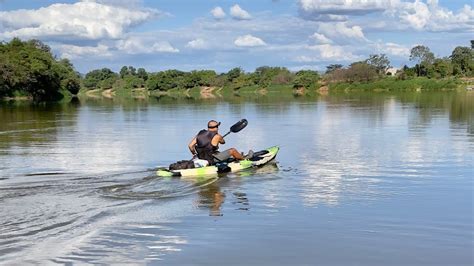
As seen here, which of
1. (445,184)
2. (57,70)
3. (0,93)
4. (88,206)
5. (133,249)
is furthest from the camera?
(57,70)

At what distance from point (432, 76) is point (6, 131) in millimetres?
109021

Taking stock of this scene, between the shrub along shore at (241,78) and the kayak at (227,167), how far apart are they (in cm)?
7598

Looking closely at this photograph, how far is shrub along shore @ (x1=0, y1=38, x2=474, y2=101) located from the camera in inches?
3844

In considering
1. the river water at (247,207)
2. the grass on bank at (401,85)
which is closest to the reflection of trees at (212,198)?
the river water at (247,207)

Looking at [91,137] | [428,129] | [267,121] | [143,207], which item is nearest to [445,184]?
[143,207]

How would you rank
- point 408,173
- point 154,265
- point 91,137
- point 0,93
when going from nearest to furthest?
point 154,265 → point 408,173 → point 91,137 → point 0,93

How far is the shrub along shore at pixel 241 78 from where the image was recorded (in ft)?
320

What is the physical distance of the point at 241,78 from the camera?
165 metres

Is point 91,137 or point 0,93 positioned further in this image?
point 0,93

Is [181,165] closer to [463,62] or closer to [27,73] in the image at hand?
[27,73]

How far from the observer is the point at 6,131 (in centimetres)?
3153

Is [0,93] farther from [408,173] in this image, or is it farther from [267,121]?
[408,173]

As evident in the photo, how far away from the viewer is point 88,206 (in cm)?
1173

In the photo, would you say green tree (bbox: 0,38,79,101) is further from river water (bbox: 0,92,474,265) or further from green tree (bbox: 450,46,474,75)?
green tree (bbox: 450,46,474,75)
